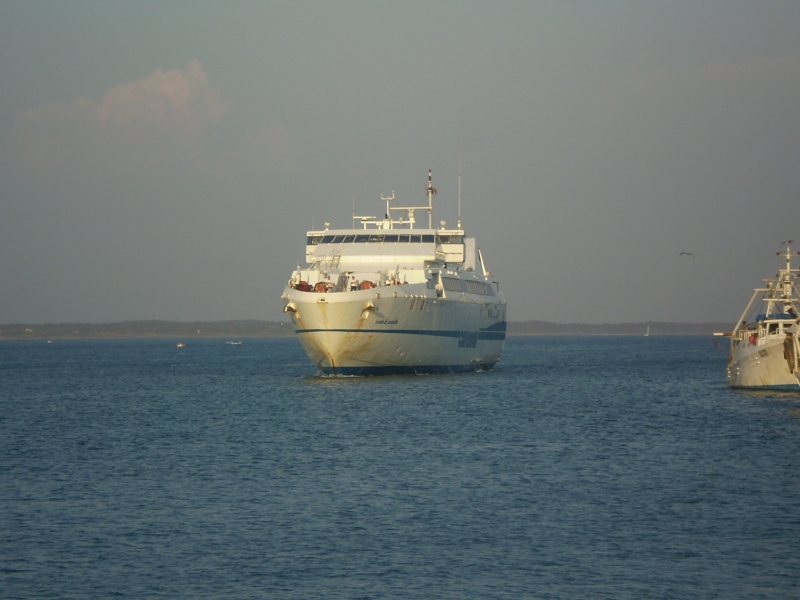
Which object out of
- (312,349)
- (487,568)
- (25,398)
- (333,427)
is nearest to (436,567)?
(487,568)

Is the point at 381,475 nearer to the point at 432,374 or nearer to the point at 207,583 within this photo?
the point at 207,583

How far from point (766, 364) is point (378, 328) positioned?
22.9 m

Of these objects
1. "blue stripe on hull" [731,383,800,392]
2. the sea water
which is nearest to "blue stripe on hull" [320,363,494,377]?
the sea water

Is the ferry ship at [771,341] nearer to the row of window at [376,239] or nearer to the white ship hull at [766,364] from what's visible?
the white ship hull at [766,364]

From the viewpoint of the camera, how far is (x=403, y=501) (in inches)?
1121

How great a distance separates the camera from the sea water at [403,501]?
2094cm

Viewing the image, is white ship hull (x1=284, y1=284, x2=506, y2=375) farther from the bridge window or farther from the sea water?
the sea water

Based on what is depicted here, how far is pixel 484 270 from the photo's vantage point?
99.5m

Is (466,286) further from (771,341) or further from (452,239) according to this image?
(771,341)

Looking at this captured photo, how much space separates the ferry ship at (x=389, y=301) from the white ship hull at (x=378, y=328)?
0.20 feet

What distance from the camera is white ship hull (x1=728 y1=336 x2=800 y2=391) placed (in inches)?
2267

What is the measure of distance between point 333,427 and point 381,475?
13107 mm

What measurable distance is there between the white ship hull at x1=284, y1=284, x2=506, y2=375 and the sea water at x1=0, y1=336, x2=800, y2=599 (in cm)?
886

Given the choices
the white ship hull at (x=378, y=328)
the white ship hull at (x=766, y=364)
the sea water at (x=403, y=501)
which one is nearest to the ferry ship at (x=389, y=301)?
the white ship hull at (x=378, y=328)
